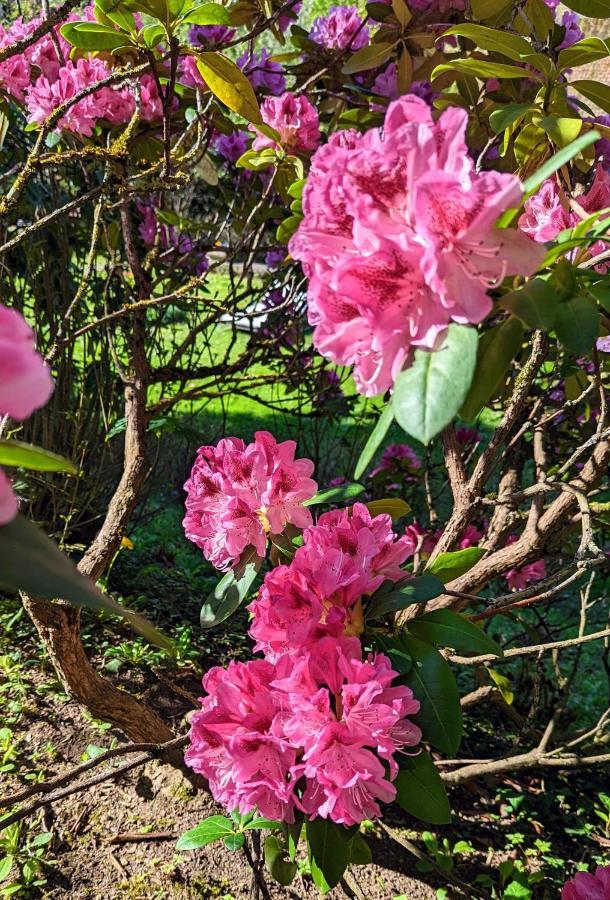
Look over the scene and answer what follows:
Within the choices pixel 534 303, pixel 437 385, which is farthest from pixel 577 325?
pixel 437 385

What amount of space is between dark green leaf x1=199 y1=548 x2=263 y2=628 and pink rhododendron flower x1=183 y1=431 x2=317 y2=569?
0.03 metres

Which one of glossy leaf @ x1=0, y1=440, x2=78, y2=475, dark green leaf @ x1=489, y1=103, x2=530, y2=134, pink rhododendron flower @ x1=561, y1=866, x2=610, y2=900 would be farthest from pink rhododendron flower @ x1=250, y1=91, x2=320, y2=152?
pink rhododendron flower @ x1=561, y1=866, x2=610, y2=900

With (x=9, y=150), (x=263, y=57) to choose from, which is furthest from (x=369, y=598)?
(x=9, y=150)

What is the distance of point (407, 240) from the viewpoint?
496 millimetres

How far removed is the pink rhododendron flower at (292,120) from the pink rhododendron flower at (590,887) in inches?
59.2

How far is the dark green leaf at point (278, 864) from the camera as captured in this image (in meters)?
1.22

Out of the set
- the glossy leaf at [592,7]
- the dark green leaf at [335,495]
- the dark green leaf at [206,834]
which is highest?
the glossy leaf at [592,7]

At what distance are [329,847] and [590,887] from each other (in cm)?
54

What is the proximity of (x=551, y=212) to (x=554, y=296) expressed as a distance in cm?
35

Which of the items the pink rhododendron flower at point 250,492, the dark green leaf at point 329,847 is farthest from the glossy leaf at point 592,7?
the dark green leaf at point 329,847

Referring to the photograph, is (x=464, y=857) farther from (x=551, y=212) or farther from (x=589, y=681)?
(x=551, y=212)

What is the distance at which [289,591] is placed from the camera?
0.88 meters

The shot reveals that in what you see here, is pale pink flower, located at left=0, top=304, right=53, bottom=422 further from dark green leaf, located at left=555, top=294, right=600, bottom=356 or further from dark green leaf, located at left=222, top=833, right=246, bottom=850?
dark green leaf, located at left=222, top=833, right=246, bottom=850

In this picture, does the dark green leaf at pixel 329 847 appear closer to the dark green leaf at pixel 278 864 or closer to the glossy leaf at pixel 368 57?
the dark green leaf at pixel 278 864
